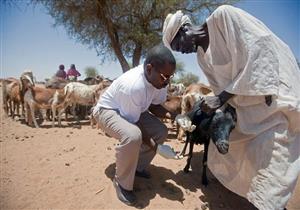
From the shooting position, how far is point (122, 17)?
12570mm

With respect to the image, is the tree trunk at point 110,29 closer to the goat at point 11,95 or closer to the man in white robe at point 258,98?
the goat at point 11,95

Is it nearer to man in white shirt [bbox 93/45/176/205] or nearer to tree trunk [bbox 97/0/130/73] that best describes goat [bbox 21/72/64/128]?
tree trunk [bbox 97/0/130/73]

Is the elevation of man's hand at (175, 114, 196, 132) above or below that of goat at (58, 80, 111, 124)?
above

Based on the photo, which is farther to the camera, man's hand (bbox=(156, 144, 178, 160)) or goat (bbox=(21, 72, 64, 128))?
goat (bbox=(21, 72, 64, 128))

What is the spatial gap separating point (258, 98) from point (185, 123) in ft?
2.51

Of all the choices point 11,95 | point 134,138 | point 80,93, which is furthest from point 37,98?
point 134,138

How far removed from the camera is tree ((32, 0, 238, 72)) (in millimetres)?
11992

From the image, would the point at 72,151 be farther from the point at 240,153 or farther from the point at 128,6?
the point at 128,6

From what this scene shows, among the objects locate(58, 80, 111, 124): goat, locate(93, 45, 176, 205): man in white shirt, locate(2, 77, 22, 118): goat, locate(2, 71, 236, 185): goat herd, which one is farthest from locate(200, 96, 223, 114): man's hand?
locate(2, 77, 22, 118): goat

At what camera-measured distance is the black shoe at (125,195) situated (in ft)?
10.8

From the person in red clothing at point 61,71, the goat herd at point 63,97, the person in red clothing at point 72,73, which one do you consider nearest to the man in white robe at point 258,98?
the goat herd at point 63,97

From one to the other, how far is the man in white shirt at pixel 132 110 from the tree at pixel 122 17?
875 centimetres

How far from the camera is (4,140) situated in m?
5.57

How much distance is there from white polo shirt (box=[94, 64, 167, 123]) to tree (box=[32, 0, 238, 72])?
8.72 m
